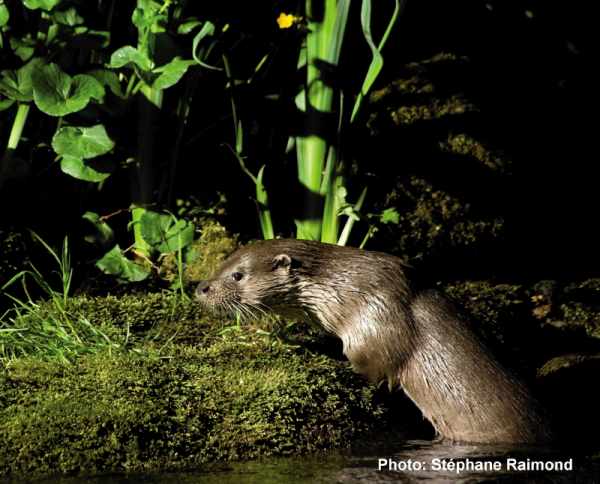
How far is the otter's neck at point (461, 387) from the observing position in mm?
3879

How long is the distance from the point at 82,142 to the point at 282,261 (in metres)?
1.26

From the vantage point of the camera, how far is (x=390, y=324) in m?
4.07

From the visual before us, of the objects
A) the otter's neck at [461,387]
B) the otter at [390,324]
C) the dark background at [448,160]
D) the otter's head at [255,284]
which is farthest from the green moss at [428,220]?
the otter's neck at [461,387]

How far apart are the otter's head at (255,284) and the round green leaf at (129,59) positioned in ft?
3.50

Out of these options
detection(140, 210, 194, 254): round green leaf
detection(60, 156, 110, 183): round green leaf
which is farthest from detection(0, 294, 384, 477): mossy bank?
detection(60, 156, 110, 183): round green leaf

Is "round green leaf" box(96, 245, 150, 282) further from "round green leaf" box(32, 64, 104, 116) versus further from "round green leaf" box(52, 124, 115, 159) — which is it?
"round green leaf" box(32, 64, 104, 116)

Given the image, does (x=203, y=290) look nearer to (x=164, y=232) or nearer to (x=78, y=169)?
(x=164, y=232)

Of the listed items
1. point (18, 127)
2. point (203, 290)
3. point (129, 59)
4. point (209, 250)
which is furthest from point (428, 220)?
point (18, 127)

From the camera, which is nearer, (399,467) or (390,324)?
(399,467)

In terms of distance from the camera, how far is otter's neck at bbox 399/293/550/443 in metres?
3.88

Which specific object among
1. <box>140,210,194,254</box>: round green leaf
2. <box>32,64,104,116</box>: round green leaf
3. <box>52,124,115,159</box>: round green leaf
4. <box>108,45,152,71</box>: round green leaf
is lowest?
<box>140,210,194,254</box>: round green leaf

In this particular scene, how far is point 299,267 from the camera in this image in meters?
4.28

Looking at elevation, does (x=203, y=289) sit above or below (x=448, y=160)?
below

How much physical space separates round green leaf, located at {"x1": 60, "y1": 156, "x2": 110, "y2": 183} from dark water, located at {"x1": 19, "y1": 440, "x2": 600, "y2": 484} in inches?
72.1
